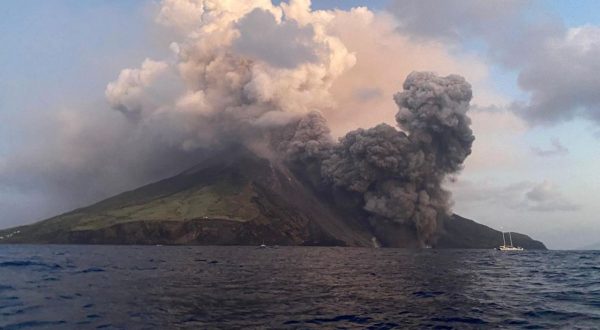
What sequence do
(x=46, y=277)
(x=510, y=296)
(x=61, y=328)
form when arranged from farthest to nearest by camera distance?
(x=46, y=277) < (x=510, y=296) < (x=61, y=328)

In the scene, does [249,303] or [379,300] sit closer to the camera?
[249,303]

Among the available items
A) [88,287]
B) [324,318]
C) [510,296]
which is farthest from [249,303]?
[510,296]

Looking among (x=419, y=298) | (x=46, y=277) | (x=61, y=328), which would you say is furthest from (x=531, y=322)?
(x=46, y=277)

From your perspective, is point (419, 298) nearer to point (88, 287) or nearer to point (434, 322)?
point (434, 322)

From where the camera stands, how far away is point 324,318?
2691 centimetres

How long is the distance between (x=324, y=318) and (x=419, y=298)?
452 inches

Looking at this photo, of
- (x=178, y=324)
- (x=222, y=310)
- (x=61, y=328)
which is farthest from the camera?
(x=222, y=310)

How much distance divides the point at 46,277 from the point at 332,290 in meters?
26.1

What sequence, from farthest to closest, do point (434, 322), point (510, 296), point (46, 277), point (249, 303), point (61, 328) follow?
point (46, 277) < point (510, 296) < point (249, 303) < point (434, 322) < point (61, 328)

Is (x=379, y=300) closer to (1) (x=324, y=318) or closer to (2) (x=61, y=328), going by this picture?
(1) (x=324, y=318)

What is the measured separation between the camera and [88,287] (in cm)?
3781

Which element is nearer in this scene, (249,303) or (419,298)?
(249,303)

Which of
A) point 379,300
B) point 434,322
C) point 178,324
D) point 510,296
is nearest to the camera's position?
point 178,324

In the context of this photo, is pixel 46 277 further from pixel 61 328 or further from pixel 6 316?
pixel 61 328
